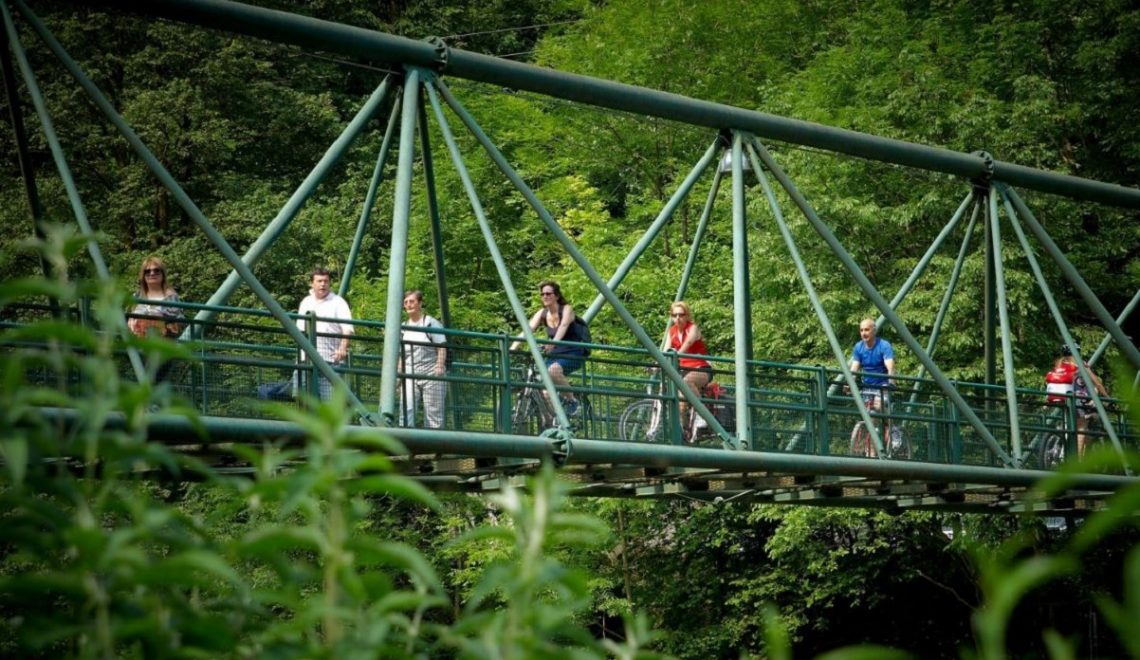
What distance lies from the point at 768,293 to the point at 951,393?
46.1 ft

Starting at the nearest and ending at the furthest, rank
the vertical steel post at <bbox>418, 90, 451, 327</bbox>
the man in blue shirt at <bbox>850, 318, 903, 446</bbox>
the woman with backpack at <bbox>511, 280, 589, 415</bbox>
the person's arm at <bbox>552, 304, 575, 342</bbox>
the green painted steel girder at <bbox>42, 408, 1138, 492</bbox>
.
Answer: the green painted steel girder at <bbox>42, 408, 1138, 492</bbox> → the vertical steel post at <bbox>418, 90, 451, 327</bbox> → the woman with backpack at <bbox>511, 280, 589, 415</bbox> → the person's arm at <bbox>552, 304, 575, 342</bbox> → the man in blue shirt at <bbox>850, 318, 903, 446</bbox>

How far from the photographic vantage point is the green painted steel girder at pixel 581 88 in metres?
12.5

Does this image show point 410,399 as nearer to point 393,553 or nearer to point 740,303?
point 740,303

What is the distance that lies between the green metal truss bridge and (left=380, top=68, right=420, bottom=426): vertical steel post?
18 mm

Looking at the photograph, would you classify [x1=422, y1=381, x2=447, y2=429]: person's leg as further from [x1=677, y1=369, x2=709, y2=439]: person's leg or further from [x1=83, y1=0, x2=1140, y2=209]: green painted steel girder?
[x1=677, y1=369, x2=709, y2=439]: person's leg

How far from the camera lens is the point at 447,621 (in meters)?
33.6

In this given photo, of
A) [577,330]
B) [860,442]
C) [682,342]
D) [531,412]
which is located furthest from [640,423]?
[860,442]

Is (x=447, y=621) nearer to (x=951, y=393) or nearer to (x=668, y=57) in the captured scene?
(x=668, y=57)

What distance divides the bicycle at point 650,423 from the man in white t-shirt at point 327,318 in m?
2.56

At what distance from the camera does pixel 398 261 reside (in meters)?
12.9

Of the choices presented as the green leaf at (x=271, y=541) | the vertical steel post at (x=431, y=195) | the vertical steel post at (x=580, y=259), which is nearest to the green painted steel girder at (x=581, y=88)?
the vertical steel post at (x=580, y=259)

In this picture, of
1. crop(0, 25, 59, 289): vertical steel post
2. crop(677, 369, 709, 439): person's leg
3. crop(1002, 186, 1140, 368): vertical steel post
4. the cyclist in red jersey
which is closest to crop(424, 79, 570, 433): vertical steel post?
crop(677, 369, 709, 439): person's leg

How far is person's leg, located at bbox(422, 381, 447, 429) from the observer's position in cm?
1368

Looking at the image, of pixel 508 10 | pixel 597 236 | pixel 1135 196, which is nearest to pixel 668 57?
pixel 597 236
